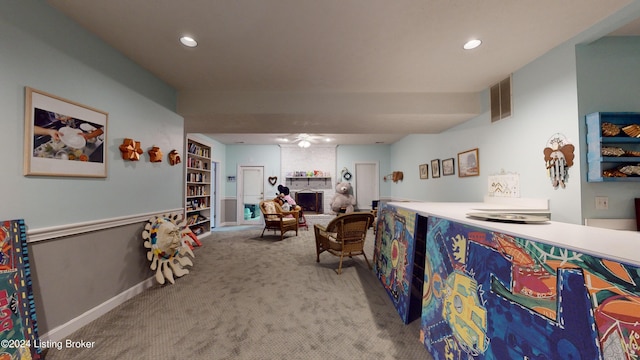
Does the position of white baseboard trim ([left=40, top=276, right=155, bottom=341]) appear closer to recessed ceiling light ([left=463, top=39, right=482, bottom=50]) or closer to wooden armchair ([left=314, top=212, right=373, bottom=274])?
wooden armchair ([left=314, top=212, right=373, bottom=274])

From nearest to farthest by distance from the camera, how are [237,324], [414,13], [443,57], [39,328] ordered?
1. [39,328]
2. [414,13]
3. [237,324]
4. [443,57]

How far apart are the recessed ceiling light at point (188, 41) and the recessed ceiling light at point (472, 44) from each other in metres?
2.61

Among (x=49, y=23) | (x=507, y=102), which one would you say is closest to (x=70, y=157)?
(x=49, y=23)

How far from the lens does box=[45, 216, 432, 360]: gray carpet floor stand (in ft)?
5.56

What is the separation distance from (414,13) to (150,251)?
11.9ft

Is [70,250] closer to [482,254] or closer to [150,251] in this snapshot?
[150,251]

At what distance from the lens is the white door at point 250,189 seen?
24.0ft

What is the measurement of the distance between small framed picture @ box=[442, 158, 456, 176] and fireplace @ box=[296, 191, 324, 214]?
413cm

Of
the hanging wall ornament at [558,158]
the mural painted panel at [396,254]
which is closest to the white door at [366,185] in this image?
the mural painted panel at [396,254]

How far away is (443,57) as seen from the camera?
2406 millimetres

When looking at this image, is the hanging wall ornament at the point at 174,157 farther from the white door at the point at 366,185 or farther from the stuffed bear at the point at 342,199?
the white door at the point at 366,185

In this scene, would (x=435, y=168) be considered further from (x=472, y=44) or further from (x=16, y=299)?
(x=16, y=299)

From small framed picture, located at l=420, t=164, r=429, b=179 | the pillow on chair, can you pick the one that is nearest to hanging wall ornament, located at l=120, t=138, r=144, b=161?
the pillow on chair

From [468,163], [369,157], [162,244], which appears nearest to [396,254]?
[468,163]
